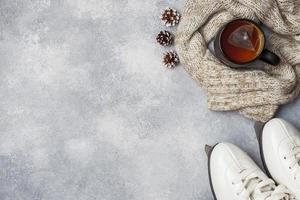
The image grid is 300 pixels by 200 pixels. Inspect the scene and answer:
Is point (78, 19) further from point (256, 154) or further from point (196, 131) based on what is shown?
point (256, 154)

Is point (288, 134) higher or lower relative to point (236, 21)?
lower

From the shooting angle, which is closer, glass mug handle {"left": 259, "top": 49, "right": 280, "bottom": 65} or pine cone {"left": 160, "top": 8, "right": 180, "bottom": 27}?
glass mug handle {"left": 259, "top": 49, "right": 280, "bottom": 65}

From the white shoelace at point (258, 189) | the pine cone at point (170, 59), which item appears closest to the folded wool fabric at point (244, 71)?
the pine cone at point (170, 59)


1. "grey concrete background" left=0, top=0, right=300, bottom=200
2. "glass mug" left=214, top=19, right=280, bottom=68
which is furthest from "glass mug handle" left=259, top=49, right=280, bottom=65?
"grey concrete background" left=0, top=0, right=300, bottom=200

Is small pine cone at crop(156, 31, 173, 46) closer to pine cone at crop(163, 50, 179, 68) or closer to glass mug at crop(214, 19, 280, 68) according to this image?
pine cone at crop(163, 50, 179, 68)

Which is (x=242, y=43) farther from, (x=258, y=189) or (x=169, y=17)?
(x=258, y=189)

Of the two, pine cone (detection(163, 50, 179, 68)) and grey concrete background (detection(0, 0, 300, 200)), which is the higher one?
pine cone (detection(163, 50, 179, 68))

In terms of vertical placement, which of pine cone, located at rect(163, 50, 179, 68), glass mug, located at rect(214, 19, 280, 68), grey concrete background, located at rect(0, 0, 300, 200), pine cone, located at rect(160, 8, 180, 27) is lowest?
grey concrete background, located at rect(0, 0, 300, 200)

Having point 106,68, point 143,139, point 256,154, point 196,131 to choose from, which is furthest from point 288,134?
point 106,68
